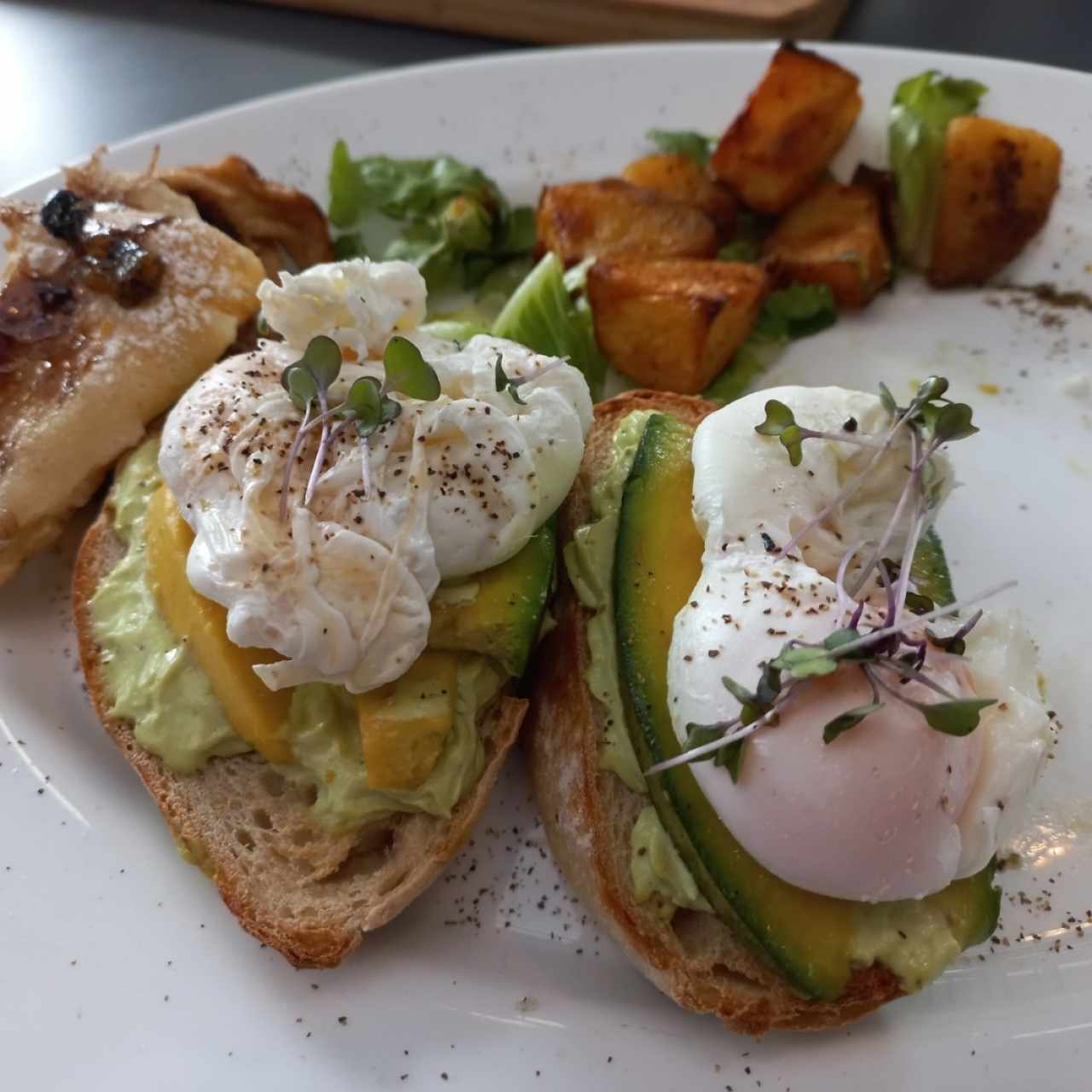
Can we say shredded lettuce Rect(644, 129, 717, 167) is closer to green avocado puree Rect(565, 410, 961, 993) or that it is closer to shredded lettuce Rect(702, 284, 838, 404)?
shredded lettuce Rect(702, 284, 838, 404)

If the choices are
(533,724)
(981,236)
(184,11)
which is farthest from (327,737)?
(184,11)

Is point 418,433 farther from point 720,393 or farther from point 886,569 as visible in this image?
point 720,393

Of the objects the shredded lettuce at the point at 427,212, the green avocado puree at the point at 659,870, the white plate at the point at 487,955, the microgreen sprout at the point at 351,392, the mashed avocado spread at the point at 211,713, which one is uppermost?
the microgreen sprout at the point at 351,392

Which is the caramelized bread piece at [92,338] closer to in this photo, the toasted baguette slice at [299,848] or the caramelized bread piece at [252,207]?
the caramelized bread piece at [252,207]

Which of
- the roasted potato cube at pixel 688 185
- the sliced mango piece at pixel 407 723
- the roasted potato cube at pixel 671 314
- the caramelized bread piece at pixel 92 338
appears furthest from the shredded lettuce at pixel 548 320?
the sliced mango piece at pixel 407 723

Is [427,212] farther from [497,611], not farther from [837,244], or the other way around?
[497,611]

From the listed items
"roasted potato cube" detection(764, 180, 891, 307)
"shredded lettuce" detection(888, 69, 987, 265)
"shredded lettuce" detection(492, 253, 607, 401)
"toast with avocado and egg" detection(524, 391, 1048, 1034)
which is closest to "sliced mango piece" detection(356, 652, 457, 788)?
"toast with avocado and egg" detection(524, 391, 1048, 1034)

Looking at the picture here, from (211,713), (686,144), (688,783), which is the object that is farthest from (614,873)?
(686,144)

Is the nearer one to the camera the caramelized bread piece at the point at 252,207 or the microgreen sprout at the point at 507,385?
the microgreen sprout at the point at 507,385
